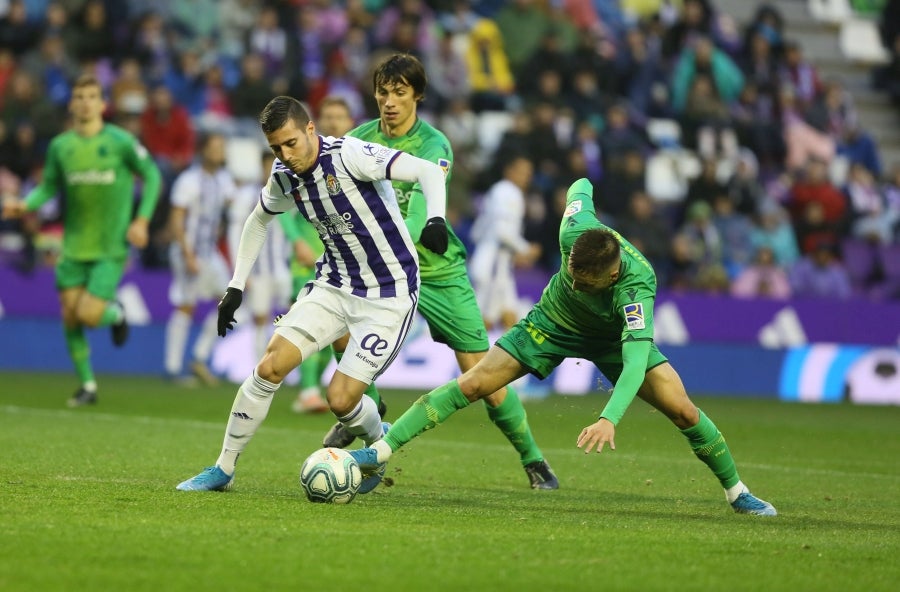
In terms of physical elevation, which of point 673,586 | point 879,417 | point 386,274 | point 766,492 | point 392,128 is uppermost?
point 392,128

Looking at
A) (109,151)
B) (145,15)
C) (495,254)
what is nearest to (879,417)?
(495,254)

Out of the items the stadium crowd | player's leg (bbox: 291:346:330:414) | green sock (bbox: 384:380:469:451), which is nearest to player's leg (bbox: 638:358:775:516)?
green sock (bbox: 384:380:469:451)

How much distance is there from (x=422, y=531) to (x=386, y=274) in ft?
5.68

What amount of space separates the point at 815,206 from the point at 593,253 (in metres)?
15.9

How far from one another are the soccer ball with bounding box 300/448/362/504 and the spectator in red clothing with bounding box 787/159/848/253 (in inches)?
623

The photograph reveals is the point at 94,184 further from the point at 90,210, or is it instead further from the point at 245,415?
the point at 245,415

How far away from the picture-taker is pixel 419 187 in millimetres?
8680

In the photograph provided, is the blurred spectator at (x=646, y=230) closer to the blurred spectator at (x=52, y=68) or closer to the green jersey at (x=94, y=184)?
the blurred spectator at (x=52, y=68)

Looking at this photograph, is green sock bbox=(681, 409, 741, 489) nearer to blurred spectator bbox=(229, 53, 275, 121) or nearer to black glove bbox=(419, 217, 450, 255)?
black glove bbox=(419, 217, 450, 255)

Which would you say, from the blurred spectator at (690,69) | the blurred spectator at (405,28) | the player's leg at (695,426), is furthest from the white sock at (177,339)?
the blurred spectator at (690,69)

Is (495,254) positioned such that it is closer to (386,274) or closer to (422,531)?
(386,274)

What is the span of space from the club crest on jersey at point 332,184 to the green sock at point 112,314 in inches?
247

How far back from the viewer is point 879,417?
15781mm

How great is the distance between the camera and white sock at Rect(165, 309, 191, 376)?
54.5 ft
